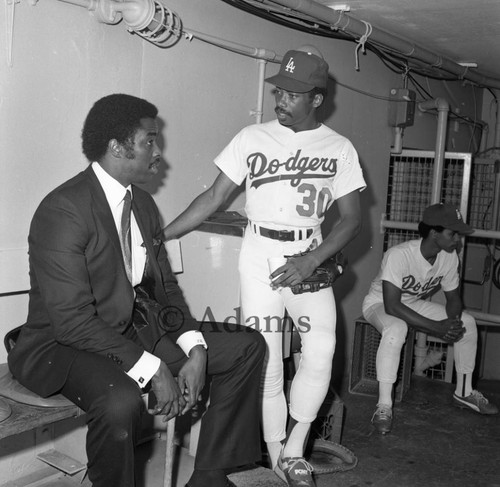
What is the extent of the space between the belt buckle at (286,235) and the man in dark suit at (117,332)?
46 centimetres

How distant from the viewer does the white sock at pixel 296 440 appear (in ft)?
8.76

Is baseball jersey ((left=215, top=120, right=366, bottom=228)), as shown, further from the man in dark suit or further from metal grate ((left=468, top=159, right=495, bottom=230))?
metal grate ((left=468, top=159, right=495, bottom=230))

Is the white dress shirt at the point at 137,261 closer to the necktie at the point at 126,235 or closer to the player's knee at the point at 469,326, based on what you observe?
the necktie at the point at 126,235

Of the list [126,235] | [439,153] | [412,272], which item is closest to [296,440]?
[126,235]

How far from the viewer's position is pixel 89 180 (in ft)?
7.15

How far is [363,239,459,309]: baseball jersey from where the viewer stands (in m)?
3.92

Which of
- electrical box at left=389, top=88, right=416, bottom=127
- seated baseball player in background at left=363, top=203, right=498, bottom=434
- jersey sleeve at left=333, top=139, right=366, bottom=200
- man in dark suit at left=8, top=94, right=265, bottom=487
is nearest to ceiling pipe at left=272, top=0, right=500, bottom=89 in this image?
electrical box at left=389, top=88, right=416, bottom=127

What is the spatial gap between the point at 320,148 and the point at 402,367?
198 centimetres

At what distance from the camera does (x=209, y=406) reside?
233cm

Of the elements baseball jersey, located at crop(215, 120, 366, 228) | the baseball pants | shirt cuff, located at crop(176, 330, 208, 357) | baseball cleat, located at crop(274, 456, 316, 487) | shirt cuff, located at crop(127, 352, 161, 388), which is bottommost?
baseball cleat, located at crop(274, 456, 316, 487)

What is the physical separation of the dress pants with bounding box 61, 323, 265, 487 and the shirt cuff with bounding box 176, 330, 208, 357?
39 mm

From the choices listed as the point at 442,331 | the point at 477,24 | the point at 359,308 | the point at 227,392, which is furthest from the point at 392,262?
the point at 227,392

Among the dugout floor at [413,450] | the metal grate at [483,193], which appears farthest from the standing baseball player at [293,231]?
the metal grate at [483,193]

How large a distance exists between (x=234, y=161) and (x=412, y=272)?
63.3 inches
